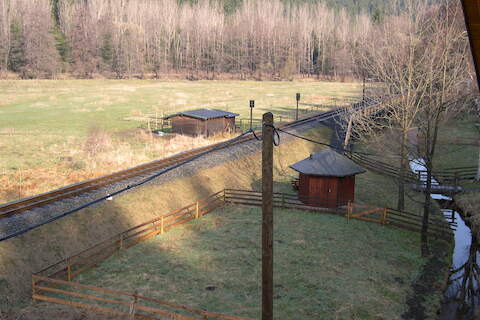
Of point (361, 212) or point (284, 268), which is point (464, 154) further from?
point (284, 268)

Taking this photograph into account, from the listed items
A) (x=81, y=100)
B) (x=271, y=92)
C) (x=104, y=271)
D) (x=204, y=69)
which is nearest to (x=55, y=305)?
(x=104, y=271)

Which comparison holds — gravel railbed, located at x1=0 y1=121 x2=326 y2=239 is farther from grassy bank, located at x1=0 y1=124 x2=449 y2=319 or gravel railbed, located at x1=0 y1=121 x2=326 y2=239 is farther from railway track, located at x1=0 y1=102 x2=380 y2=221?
grassy bank, located at x1=0 y1=124 x2=449 y2=319

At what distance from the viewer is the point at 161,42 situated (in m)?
129

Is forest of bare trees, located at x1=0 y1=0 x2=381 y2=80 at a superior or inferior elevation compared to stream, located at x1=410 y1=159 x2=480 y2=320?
superior

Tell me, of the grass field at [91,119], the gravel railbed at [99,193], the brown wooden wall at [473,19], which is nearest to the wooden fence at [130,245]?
the gravel railbed at [99,193]

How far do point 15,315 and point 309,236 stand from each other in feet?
44.2

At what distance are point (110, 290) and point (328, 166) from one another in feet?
54.2

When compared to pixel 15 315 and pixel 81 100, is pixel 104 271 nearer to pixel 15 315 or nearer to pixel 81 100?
pixel 15 315

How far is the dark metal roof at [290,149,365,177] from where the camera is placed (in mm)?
26267

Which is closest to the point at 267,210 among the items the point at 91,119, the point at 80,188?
the point at 80,188

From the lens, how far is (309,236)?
22047mm

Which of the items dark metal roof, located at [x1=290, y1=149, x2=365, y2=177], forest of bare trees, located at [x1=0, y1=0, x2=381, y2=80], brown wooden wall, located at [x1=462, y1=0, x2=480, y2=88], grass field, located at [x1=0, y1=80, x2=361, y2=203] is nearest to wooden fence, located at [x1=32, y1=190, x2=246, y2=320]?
dark metal roof, located at [x1=290, y1=149, x2=365, y2=177]

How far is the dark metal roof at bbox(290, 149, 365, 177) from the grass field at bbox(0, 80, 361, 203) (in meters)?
12.2

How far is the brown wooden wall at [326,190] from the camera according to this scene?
2645cm
